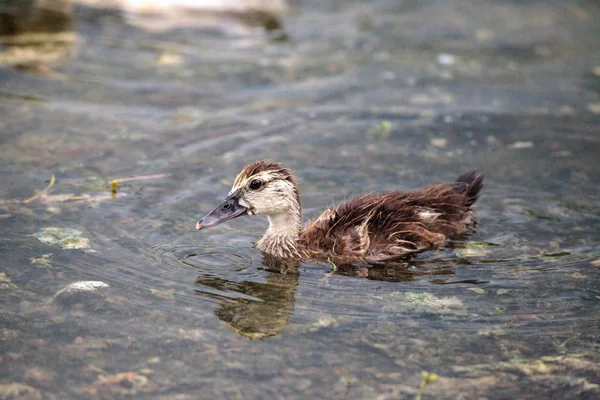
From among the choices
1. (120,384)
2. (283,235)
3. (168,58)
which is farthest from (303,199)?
(168,58)

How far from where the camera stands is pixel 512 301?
6.06m

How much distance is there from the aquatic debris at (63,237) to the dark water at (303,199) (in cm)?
4

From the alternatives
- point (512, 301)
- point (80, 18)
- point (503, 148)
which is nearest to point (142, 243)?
point (512, 301)

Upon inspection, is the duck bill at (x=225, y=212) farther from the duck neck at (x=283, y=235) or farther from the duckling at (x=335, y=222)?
the duck neck at (x=283, y=235)

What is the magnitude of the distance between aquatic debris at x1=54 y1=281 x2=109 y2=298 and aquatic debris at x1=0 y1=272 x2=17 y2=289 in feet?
1.19

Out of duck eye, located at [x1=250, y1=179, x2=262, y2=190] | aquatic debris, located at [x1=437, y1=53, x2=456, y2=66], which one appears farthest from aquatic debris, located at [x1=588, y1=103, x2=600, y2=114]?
duck eye, located at [x1=250, y1=179, x2=262, y2=190]

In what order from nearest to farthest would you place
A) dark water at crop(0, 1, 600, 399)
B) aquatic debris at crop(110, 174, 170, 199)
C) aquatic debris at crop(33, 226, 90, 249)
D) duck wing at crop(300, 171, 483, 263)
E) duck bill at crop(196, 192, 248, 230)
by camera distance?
dark water at crop(0, 1, 600, 399)
aquatic debris at crop(33, 226, 90, 249)
duck bill at crop(196, 192, 248, 230)
duck wing at crop(300, 171, 483, 263)
aquatic debris at crop(110, 174, 170, 199)

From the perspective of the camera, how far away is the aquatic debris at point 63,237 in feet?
21.8

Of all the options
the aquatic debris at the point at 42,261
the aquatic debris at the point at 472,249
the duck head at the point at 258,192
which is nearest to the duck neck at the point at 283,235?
the duck head at the point at 258,192

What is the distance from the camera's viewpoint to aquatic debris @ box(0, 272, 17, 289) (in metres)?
5.88

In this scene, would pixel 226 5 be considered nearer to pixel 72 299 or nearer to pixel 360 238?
pixel 360 238

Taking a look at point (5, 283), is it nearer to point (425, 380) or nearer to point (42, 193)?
point (42, 193)

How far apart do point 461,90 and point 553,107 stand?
1.25 meters

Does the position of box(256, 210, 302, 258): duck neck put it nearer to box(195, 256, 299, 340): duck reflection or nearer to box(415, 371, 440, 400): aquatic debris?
box(195, 256, 299, 340): duck reflection
